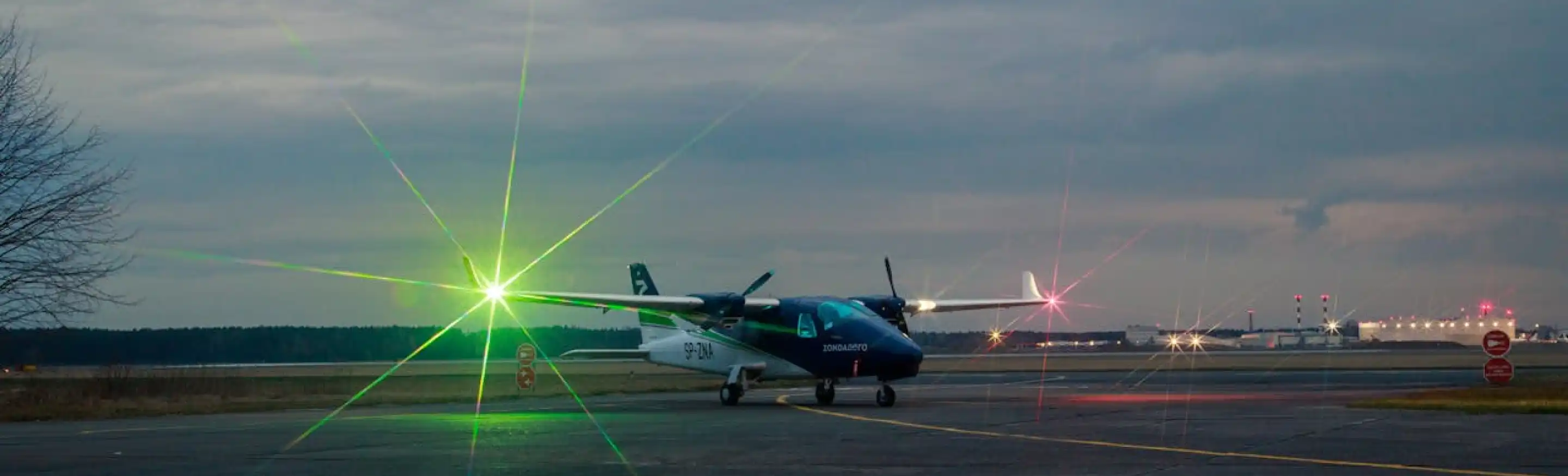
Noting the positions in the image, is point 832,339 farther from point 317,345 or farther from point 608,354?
point 317,345

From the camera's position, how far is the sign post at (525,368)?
160 ft

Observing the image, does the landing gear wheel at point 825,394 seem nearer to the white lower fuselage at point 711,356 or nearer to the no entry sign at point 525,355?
the white lower fuselage at point 711,356

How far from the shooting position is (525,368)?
48.8 meters

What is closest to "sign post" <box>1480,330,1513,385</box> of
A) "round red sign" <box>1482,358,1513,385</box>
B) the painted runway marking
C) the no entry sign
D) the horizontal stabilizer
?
"round red sign" <box>1482,358,1513,385</box>

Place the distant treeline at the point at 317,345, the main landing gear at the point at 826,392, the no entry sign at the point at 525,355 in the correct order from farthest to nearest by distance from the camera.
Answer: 1. the distant treeline at the point at 317,345
2. the no entry sign at the point at 525,355
3. the main landing gear at the point at 826,392

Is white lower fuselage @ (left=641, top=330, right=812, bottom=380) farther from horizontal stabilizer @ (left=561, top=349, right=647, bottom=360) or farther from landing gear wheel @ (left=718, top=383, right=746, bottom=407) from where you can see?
landing gear wheel @ (left=718, top=383, right=746, bottom=407)

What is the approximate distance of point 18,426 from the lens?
28531 millimetres

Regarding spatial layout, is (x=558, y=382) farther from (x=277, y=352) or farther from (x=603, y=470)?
Result: (x=277, y=352)

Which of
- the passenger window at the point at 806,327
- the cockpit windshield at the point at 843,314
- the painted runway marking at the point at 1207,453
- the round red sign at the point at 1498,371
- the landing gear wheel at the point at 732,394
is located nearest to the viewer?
the painted runway marking at the point at 1207,453

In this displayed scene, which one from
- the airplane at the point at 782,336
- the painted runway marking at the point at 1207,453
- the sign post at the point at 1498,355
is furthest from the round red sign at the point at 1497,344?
the painted runway marking at the point at 1207,453

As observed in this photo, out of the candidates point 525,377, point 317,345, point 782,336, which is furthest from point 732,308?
point 317,345

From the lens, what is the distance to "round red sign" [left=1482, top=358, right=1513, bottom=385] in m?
39.4

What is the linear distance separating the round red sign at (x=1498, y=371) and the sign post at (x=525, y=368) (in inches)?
1110

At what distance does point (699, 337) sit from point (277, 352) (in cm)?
14042
